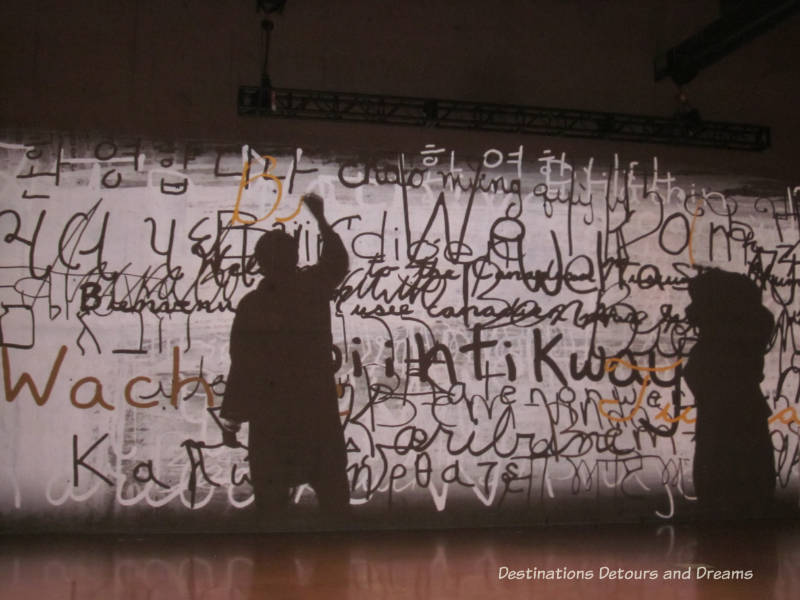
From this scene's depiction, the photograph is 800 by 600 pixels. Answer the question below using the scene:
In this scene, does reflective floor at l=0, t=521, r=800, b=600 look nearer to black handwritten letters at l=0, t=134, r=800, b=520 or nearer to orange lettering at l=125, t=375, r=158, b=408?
black handwritten letters at l=0, t=134, r=800, b=520

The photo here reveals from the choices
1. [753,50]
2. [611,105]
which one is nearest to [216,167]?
[611,105]

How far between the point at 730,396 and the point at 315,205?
326cm

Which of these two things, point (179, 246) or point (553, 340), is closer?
point (179, 246)

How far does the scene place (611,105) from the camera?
16.3 ft

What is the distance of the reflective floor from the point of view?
326 centimetres

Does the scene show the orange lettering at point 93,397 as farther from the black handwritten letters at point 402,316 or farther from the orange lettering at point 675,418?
the orange lettering at point 675,418

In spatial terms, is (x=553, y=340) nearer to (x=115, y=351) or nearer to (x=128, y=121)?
(x=115, y=351)

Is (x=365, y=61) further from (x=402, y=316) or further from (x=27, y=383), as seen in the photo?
(x=27, y=383)

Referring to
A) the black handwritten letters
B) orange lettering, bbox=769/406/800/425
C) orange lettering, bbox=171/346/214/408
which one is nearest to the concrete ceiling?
the black handwritten letters

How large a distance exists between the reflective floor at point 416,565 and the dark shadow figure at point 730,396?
345 millimetres

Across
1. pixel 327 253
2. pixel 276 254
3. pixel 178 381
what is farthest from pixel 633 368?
pixel 178 381

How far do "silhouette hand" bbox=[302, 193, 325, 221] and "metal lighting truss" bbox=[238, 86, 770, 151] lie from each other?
0.55m

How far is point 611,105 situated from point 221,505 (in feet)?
12.9

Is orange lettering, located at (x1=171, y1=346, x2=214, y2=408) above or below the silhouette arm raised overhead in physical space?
below
